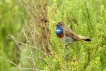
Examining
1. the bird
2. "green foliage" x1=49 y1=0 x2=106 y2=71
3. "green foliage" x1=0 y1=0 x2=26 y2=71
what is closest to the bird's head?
the bird

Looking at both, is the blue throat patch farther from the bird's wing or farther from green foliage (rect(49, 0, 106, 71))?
green foliage (rect(49, 0, 106, 71))

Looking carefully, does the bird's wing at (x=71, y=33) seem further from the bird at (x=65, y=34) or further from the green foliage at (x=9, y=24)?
the green foliage at (x=9, y=24)

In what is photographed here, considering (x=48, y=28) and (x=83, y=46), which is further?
(x=48, y=28)

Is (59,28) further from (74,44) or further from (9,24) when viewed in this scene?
(9,24)

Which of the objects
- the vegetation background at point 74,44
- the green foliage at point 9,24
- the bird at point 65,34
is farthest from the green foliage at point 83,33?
the green foliage at point 9,24

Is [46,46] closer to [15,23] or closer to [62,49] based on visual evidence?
[62,49]

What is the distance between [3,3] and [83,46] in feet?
16.7

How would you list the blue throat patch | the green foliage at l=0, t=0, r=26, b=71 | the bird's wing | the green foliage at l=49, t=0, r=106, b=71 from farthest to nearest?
the green foliage at l=0, t=0, r=26, b=71 < the blue throat patch < the bird's wing < the green foliage at l=49, t=0, r=106, b=71

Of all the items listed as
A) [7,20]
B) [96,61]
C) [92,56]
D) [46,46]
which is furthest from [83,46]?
[7,20]

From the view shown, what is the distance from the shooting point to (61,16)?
229 inches

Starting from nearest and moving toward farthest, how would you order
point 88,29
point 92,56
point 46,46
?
1. point 92,56
2. point 88,29
3. point 46,46

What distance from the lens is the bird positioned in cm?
542

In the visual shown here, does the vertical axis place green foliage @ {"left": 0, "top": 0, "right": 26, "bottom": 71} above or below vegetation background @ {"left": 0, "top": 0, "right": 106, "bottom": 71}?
below

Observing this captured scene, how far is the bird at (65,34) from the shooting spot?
17.8ft
